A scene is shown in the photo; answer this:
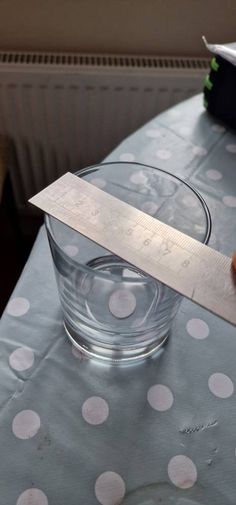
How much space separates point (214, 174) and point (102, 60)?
1.64 feet

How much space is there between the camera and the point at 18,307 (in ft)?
1.37

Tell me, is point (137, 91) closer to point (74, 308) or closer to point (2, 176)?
point (2, 176)

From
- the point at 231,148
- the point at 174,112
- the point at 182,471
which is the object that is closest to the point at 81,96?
the point at 174,112

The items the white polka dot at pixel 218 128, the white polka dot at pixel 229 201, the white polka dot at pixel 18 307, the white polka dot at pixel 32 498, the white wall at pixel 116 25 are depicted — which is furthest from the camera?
the white wall at pixel 116 25

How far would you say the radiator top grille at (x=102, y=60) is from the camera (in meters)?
0.90

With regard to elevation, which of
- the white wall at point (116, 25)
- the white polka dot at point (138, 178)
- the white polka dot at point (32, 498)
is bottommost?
the white polka dot at point (32, 498)

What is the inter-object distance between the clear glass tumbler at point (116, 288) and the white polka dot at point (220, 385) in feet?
0.20

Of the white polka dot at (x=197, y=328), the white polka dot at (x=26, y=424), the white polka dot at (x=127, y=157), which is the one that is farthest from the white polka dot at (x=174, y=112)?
the white polka dot at (x=26, y=424)

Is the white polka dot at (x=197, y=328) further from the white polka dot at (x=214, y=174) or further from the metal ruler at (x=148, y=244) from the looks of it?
the white polka dot at (x=214, y=174)

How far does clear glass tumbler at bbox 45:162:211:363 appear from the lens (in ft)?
1.13

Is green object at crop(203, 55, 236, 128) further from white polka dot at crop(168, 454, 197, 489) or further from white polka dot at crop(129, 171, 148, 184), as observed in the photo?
white polka dot at crop(168, 454, 197, 489)

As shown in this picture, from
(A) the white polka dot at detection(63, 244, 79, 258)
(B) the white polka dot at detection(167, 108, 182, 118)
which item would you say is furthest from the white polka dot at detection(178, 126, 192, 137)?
(A) the white polka dot at detection(63, 244, 79, 258)

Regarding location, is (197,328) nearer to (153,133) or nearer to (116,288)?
(116,288)

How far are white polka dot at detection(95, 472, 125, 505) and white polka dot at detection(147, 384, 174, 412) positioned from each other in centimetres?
7
